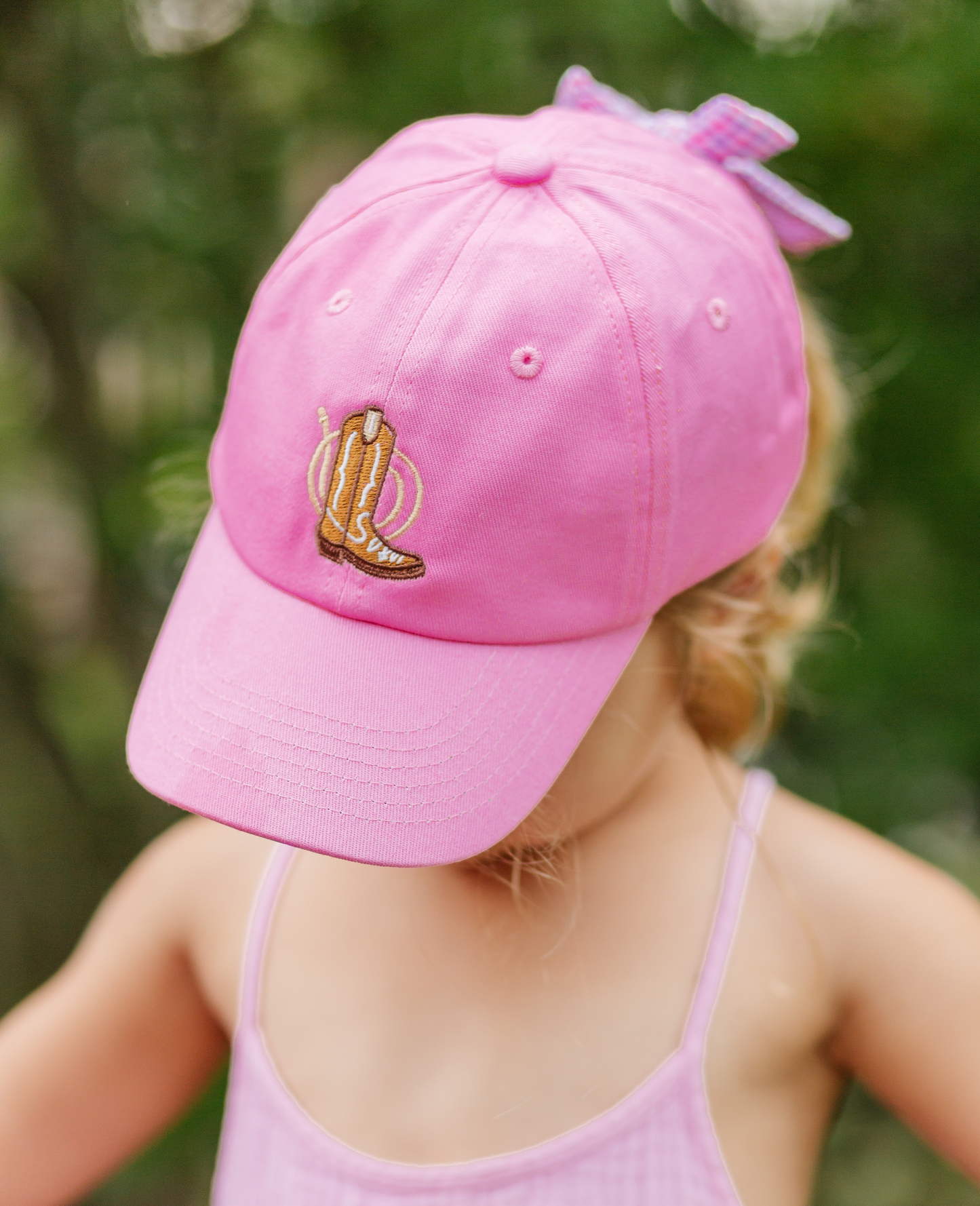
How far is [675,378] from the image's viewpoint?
0.78 meters

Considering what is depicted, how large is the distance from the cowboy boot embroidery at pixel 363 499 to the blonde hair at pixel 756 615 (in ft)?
0.73

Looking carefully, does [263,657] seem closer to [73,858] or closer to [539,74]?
[539,74]

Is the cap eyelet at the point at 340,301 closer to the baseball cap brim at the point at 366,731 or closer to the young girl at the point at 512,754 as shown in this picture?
the young girl at the point at 512,754

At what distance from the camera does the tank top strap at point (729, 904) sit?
0.91m

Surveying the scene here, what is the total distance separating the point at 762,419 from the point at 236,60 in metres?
1.05

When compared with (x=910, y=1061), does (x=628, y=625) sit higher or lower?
higher

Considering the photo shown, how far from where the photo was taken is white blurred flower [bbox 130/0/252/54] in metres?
1.55

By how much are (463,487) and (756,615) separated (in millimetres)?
332

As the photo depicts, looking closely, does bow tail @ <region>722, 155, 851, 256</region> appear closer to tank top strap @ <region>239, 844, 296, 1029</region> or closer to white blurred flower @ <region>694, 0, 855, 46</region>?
white blurred flower @ <region>694, 0, 855, 46</region>

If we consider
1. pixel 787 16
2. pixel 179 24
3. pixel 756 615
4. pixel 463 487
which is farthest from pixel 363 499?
pixel 179 24

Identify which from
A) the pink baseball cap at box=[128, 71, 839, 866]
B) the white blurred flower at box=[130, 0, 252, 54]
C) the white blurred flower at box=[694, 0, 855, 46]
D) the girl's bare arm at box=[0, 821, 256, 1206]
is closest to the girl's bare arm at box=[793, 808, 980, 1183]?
the pink baseball cap at box=[128, 71, 839, 866]

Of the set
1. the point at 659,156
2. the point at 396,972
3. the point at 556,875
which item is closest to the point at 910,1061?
the point at 556,875

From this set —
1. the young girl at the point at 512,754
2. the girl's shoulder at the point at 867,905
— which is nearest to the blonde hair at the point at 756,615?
the young girl at the point at 512,754

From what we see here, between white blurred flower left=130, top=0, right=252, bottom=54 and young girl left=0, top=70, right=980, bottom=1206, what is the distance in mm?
784
